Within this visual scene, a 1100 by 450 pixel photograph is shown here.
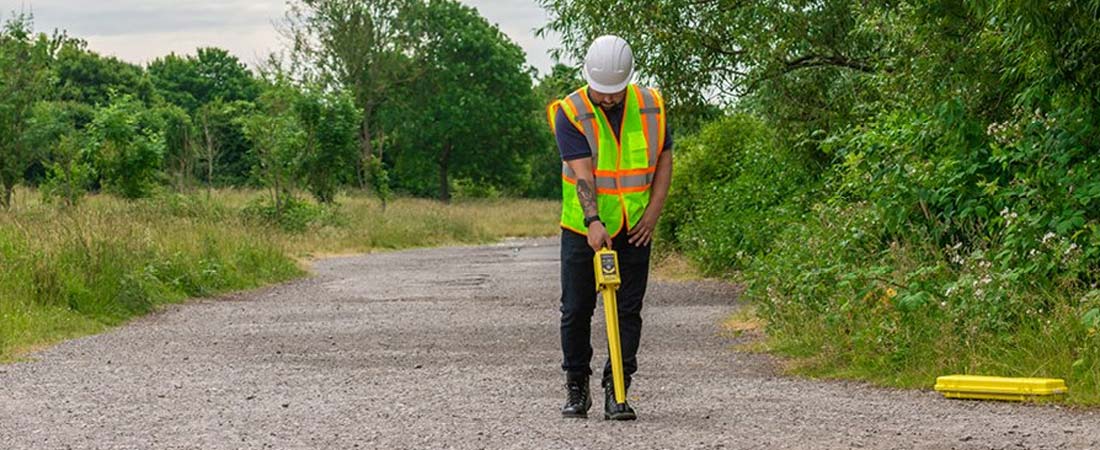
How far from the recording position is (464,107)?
7944 centimetres

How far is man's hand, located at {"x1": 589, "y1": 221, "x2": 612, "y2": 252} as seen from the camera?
8.07 meters

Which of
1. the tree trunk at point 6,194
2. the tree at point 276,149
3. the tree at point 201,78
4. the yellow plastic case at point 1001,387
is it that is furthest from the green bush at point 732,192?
the tree at point 201,78

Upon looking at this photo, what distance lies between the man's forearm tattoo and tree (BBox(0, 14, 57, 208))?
89.2ft

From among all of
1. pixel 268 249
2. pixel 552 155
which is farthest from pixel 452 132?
pixel 268 249

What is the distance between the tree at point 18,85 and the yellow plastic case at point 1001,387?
27431 millimetres

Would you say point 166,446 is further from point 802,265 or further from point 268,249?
point 268,249

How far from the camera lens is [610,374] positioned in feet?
27.6

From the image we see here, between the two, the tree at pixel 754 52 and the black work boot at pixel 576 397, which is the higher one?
the tree at pixel 754 52

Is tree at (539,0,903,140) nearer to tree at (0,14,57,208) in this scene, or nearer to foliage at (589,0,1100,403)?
foliage at (589,0,1100,403)

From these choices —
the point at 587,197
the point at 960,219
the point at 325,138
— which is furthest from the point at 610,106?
the point at 325,138

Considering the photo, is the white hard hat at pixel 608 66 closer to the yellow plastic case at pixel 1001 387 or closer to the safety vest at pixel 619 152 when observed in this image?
the safety vest at pixel 619 152

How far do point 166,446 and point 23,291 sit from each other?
8.57m

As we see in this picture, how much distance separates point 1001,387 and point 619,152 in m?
2.33

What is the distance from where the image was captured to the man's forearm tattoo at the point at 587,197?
812 cm
